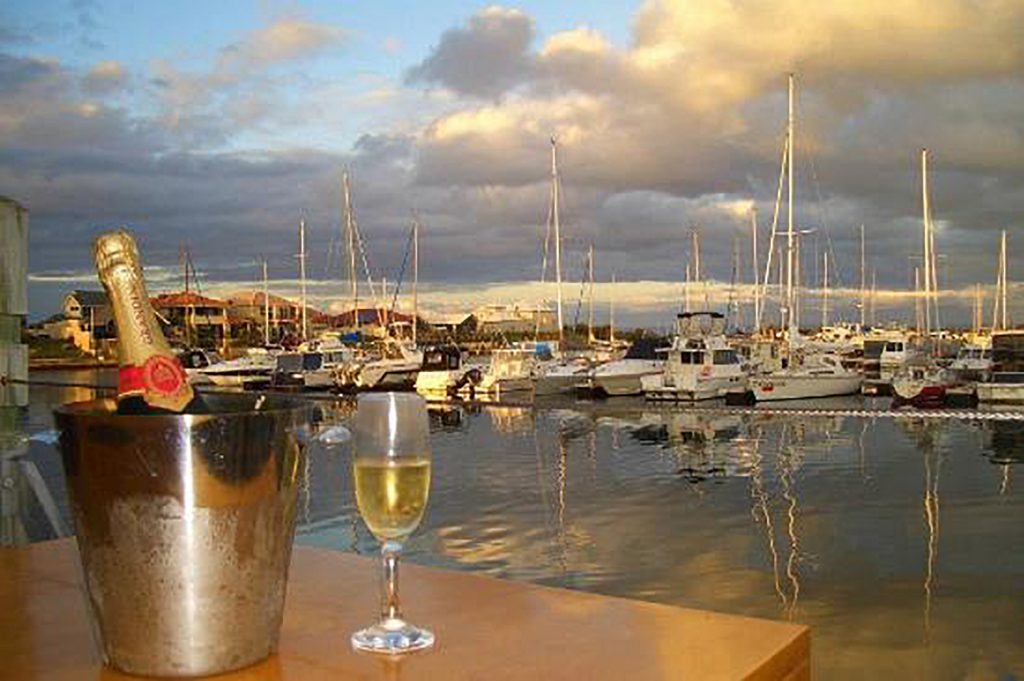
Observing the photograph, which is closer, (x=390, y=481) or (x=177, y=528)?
(x=177, y=528)

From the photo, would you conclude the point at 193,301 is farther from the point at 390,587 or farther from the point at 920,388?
the point at 390,587

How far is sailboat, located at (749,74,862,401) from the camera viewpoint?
3412cm

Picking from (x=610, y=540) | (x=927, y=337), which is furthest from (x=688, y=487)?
(x=927, y=337)

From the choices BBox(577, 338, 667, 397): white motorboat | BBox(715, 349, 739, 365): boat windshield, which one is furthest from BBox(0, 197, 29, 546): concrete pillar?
BBox(577, 338, 667, 397): white motorboat

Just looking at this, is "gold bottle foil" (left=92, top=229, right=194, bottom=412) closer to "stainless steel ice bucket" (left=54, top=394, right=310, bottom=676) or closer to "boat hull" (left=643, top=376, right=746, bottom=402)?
"stainless steel ice bucket" (left=54, top=394, right=310, bottom=676)

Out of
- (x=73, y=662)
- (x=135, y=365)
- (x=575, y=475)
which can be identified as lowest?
(x=575, y=475)

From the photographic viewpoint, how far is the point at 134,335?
1.30 metres

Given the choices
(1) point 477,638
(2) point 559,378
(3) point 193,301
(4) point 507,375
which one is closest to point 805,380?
(2) point 559,378

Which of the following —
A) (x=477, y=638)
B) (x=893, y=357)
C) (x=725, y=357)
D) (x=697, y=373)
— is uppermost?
(x=477, y=638)

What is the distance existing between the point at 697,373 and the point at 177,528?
113 feet

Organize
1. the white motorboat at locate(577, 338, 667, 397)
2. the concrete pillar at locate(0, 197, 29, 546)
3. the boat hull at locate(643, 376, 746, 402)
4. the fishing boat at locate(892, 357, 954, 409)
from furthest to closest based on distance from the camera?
the white motorboat at locate(577, 338, 667, 397)
the boat hull at locate(643, 376, 746, 402)
the fishing boat at locate(892, 357, 954, 409)
the concrete pillar at locate(0, 197, 29, 546)

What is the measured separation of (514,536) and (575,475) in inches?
233

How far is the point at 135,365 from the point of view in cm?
129

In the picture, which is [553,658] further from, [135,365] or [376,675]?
[135,365]
